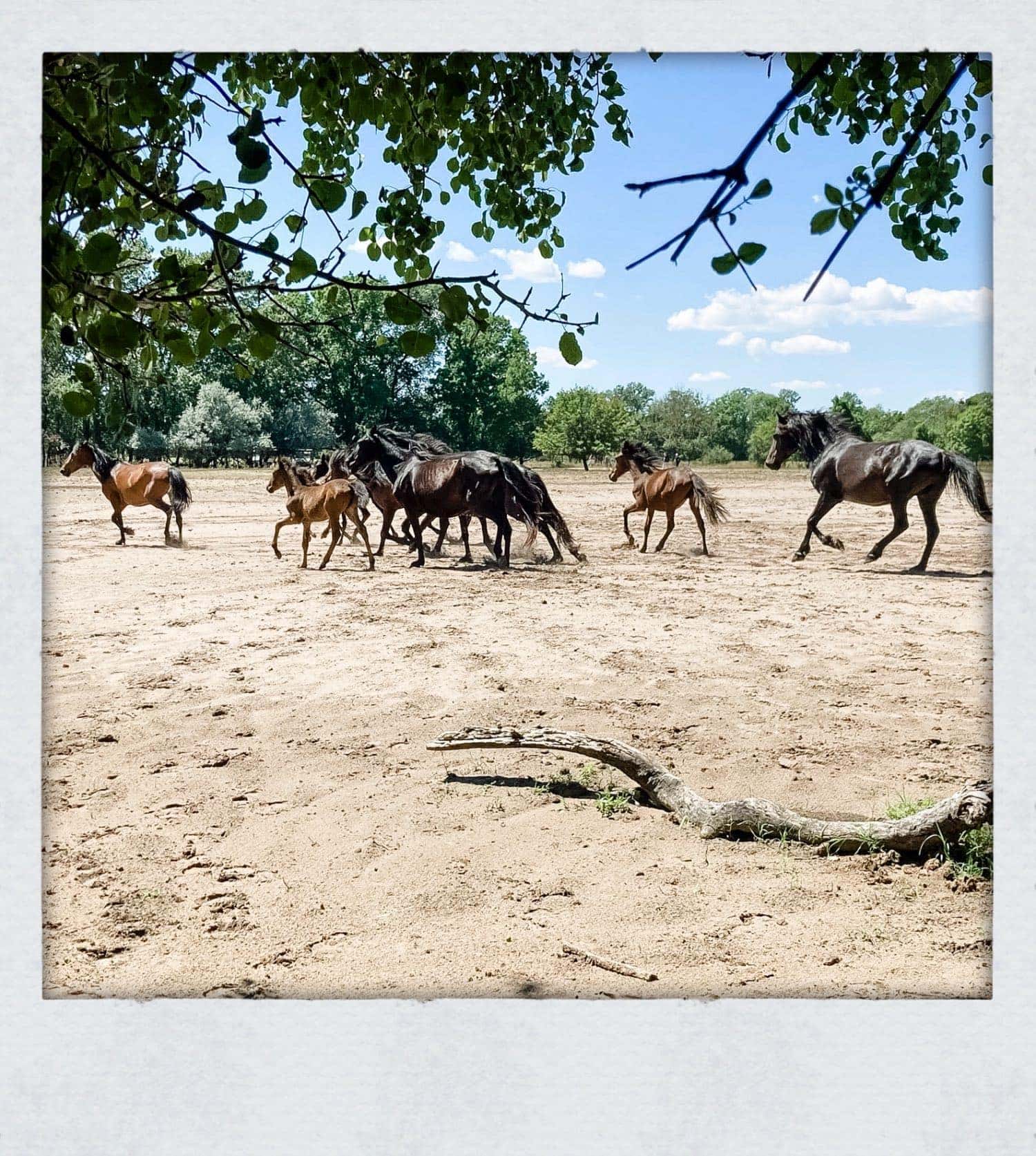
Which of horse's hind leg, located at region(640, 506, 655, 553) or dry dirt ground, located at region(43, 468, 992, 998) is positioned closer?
dry dirt ground, located at region(43, 468, 992, 998)

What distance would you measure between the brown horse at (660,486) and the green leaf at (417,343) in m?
6.91

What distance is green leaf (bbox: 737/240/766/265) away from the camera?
3.93ft

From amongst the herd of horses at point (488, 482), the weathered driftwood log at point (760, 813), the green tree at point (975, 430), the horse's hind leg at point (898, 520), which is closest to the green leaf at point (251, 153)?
the green tree at point (975, 430)

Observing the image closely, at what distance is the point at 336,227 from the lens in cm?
160

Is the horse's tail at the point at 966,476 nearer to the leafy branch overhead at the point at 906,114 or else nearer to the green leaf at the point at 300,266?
the leafy branch overhead at the point at 906,114

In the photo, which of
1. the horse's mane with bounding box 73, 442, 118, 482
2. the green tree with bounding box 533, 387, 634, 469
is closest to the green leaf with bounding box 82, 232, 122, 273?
the green tree with bounding box 533, 387, 634, 469

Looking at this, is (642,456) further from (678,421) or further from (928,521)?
(928,521)

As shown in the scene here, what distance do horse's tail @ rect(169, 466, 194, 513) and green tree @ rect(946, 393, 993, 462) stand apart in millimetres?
5800

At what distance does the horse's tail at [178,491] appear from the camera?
7816 mm

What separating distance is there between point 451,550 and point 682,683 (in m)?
4.20

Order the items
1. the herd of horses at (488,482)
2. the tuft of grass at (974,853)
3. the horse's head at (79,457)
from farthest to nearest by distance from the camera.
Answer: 1. the herd of horses at (488,482)
2. the horse's head at (79,457)
3. the tuft of grass at (974,853)

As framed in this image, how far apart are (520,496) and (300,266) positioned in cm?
682

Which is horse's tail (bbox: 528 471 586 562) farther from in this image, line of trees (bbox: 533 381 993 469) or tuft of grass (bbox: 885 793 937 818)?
tuft of grass (bbox: 885 793 937 818)
